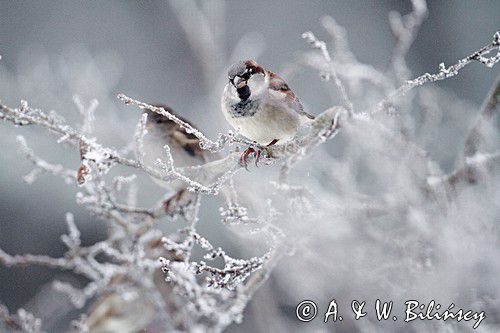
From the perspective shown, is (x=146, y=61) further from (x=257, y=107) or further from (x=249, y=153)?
Answer: (x=249, y=153)

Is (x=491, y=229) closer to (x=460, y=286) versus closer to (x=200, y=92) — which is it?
(x=460, y=286)

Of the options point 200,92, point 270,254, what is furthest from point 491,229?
point 200,92

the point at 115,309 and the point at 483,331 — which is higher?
the point at 483,331

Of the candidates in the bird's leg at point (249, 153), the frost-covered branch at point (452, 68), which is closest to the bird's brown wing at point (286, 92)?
the bird's leg at point (249, 153)

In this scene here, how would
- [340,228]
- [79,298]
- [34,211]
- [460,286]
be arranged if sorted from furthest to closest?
[34,211]
[340,228]
[460,286]
[79,298]

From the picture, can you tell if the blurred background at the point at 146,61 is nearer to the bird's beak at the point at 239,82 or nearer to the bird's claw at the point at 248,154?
the bird's beak at the point at 239,82

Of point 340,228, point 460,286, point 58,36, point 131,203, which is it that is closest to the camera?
point 460,286

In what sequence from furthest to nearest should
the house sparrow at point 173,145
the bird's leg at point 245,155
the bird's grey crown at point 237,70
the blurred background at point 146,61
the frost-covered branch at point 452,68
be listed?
1. the blurred background at point 146,61
2. the house sparrow at point 173,145
3. the bird's grey crown at point 237,70
4. the bird's leg at point 245,155
5. the frost-covered branch at point 452,68

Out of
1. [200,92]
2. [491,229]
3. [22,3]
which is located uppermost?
[22,3]
